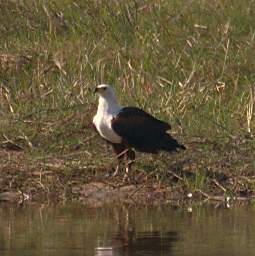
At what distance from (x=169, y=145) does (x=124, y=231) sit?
2.11 m

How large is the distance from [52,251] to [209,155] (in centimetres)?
339

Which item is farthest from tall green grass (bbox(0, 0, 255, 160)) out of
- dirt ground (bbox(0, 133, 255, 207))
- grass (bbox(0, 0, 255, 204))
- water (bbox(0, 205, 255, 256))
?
water (bbox(0, 205, 255, 256))

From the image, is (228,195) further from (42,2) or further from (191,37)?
(42,2)

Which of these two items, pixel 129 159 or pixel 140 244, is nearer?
pixel 140 244

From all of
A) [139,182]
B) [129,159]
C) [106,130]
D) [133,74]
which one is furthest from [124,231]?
[133,74]

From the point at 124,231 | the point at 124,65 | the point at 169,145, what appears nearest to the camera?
the point at 124,231

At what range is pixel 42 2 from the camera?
1677cm

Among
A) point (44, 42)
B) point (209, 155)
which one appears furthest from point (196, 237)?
point (44, 42)

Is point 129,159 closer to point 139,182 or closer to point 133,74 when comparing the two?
point 139,182

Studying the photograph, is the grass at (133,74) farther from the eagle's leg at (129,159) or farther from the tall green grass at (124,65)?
the eagle's leg at (129,159)

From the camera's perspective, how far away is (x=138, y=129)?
1142cm

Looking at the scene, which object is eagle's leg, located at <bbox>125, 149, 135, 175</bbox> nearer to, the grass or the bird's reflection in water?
the grass

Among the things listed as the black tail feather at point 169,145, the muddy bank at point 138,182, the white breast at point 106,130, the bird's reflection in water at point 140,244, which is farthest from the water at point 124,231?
the black tail feather at point 169,145

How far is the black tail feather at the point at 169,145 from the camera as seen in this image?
1139 cm
